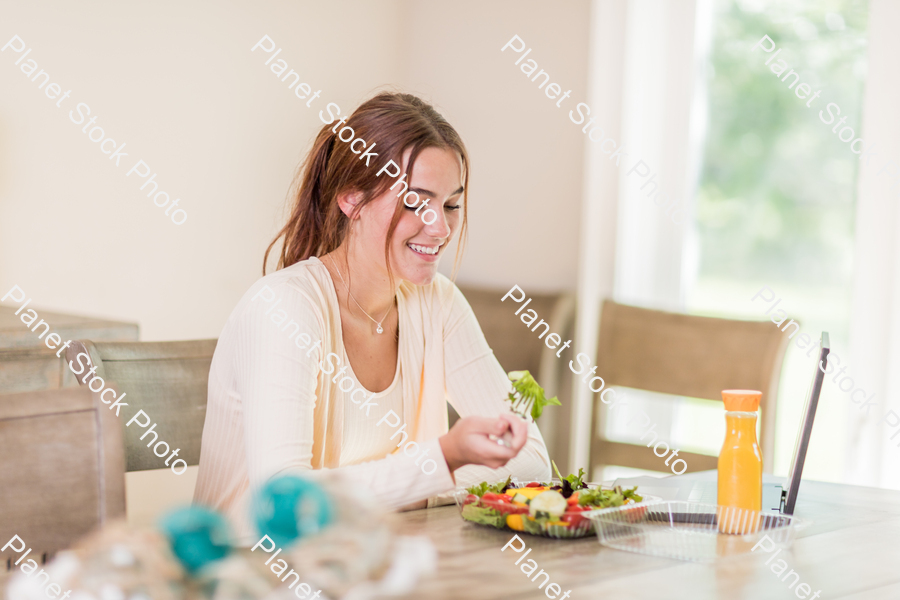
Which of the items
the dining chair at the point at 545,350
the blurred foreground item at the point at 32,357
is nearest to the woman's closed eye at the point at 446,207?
Answer: the blurred foreground item at the point at 32,357

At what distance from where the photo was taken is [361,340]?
1.66 metres

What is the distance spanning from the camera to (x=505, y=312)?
2.99 m

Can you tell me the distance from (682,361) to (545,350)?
0.61 metres

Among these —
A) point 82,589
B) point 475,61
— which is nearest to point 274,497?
point 82,589

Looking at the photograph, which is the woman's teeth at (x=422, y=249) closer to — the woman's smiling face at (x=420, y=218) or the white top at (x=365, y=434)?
the woman's smiling face at (x=420, y=218)

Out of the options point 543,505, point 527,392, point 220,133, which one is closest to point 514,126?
point 220,133

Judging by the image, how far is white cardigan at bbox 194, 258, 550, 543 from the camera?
4.26 ft

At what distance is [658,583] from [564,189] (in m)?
2.07

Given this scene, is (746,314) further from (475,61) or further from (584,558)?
(584,558)

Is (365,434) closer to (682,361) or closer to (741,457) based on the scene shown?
(741,457)

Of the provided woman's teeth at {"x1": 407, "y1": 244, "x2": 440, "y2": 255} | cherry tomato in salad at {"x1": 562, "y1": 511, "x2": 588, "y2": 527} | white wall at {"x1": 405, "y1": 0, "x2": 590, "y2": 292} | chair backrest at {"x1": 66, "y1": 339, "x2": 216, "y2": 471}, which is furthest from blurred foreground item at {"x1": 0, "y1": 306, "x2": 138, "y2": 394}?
white wall at {"x1": 405, "y1": 0, "x2": 590, "y2": 292}

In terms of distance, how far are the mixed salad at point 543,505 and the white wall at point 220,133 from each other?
4.90 feet

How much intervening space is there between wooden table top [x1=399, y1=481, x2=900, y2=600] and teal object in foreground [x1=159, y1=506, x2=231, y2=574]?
0.82 ft

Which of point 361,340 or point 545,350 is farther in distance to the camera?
point 545,350
